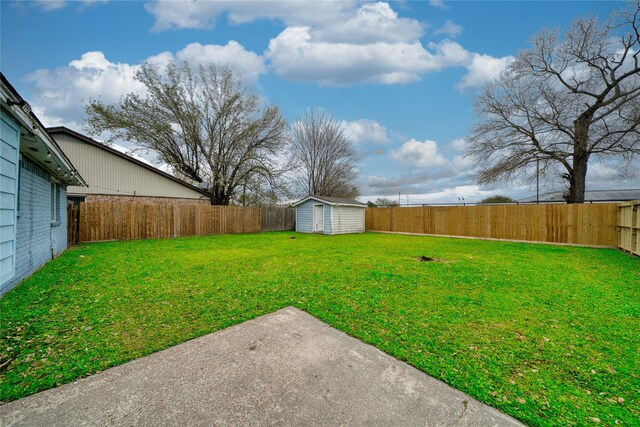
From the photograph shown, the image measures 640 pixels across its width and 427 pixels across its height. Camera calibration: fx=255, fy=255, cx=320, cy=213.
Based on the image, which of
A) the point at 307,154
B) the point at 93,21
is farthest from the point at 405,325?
the point at 307,154

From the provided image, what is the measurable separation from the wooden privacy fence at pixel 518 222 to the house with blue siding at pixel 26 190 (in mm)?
15354

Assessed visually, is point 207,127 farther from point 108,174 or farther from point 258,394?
point 258,394

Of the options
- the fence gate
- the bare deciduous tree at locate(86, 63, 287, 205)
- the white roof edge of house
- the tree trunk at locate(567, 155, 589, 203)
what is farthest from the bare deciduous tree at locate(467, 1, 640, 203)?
the fence gate

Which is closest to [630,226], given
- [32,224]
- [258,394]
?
[258,394]

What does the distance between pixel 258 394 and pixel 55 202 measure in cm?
931

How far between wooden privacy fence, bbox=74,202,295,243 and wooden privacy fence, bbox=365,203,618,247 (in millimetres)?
9829

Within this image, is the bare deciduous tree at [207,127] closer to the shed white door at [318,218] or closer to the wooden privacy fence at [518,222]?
the shed white door at [318,218]

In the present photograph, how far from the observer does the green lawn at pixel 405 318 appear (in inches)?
78.0

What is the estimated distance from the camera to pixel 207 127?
674 inches

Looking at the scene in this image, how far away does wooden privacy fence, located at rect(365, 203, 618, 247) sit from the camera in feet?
33.2

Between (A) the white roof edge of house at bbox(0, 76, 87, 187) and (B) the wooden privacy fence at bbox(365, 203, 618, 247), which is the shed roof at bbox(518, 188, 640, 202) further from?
(A) the white roof edge of house at bbox(0, 76, 87, 187)

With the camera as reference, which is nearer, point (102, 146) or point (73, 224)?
point (73, 224)

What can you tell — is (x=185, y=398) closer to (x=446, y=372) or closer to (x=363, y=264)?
(x=446, y=372)

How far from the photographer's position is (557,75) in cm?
1395
